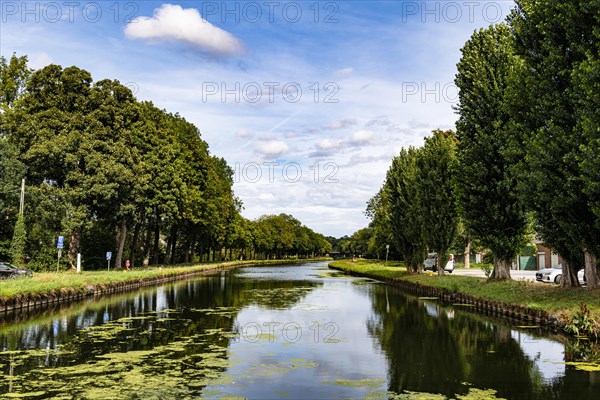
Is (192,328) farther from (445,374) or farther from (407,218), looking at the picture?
(407,218)

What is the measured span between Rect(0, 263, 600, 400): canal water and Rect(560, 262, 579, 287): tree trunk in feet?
14.7

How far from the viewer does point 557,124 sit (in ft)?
67.5

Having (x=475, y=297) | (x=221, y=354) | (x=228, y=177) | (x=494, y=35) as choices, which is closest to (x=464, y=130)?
(x=494, y=35)

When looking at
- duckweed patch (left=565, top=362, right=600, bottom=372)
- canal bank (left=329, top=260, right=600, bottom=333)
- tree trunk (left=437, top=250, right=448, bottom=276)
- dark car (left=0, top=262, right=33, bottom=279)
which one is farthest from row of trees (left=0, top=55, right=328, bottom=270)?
duckweed patch (left=565, top=362, right=600, bottom=372)

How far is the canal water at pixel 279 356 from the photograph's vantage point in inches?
434

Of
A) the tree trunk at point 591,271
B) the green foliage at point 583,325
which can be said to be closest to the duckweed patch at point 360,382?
the green foliage at point 583,325

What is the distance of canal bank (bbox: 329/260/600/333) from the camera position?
62.0 ft

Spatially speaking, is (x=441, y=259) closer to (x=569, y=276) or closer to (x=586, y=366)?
(x=569, y=276)

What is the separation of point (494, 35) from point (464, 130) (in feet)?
19.8

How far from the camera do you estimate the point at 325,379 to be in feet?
39.5

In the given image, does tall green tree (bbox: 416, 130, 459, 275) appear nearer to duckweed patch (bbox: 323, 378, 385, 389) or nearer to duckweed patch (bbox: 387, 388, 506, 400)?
duckweed patch (bbox: 323, 378, 385, 389)

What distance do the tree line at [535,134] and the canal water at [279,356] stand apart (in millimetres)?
4947

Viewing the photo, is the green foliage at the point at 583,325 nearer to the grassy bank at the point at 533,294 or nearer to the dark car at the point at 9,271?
the grassy bank at the point at 533,294

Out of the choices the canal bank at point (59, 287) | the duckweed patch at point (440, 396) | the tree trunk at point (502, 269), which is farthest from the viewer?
the tree trunk at point (502, 269)
